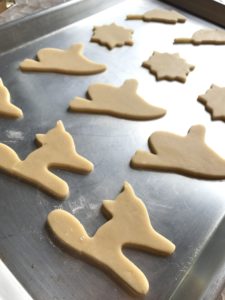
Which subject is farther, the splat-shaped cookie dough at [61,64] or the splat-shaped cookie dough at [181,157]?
the splat-shaped cookie dough at [61,64]

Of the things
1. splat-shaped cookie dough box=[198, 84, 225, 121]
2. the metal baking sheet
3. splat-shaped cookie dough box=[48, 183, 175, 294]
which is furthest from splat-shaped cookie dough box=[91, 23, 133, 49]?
splat-shaped cookie dough box=[48, 183, 175, 294]

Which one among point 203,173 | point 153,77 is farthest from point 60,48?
point 203,173

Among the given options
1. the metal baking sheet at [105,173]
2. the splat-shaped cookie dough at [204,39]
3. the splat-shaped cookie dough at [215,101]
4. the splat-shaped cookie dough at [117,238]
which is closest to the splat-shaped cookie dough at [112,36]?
the metal baking sheet at [105,173]

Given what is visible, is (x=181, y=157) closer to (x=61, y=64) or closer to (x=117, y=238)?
(x=117, y=238)

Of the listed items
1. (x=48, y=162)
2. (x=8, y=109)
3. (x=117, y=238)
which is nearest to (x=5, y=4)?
(x=8, y=109)

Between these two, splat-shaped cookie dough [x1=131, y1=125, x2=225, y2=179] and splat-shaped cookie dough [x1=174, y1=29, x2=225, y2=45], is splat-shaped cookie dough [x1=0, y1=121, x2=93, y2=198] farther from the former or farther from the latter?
splat-shaped cookie dough [x1=174, y1=29, x2=225, y2=45]

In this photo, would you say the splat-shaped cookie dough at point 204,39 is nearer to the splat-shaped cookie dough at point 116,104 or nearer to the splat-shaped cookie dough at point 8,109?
the splat-shaped cookie dough at point 116,104
